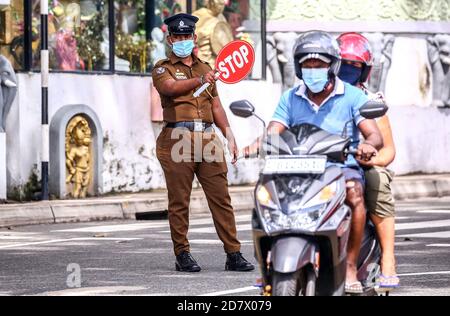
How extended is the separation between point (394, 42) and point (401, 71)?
66 centimetres

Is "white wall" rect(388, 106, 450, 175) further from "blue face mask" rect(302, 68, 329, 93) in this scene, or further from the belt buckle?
"blue face mask" rect(302, 68, 329, 93)

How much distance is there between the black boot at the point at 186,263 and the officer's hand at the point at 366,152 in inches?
146

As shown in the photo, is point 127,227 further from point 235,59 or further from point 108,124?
point 235,59

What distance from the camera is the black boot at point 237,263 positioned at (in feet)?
39.6

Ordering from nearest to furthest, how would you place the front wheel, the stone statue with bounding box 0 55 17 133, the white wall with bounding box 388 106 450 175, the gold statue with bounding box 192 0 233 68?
the front wheel → the stone statue with bounding box 0 55 17 133 → the gold statue with bounding box 192 0 233 68 → the white wall with bounding box 388 106 450 175

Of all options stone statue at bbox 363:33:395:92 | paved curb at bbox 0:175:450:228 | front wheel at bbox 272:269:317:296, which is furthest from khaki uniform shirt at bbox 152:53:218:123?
stone statue at bbox 363:33:395:92

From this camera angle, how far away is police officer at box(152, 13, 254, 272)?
39.7 ft

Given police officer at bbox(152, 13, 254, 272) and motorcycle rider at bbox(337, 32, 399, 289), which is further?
police officer at bbox(152, 13, 254, 272)

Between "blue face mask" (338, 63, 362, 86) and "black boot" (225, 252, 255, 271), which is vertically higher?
"blue face mask" (338, 63, 362, 86)

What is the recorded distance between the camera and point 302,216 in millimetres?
7992

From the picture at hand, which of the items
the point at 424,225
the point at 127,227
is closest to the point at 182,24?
the point at 127,227

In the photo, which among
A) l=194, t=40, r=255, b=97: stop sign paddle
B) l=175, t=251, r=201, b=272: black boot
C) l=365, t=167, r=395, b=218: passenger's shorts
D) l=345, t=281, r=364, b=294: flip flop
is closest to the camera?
l=345, t=281, r=364, b=294: flip flop

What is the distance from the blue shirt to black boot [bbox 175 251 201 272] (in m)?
3.26

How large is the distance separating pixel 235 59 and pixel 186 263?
5.50 feet
